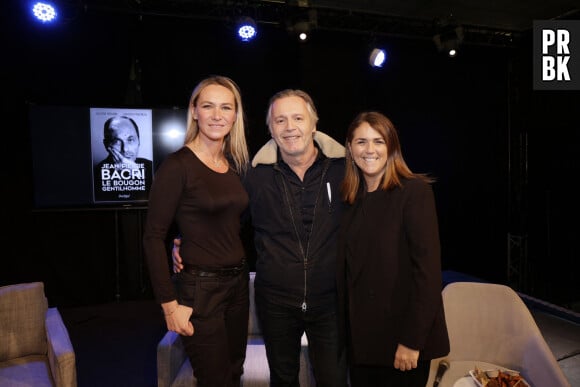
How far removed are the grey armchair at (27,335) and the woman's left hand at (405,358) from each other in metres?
1.81

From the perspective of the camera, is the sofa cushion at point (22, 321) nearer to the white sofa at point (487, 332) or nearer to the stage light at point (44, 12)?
the white sofa at point (487, 332)

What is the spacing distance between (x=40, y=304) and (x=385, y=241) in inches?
91.8

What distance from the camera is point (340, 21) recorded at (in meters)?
5.28

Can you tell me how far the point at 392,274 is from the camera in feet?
5.08

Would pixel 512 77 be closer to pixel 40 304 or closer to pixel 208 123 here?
pixel 208 123

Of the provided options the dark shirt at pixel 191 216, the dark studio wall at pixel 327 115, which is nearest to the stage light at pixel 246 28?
the dark studio wall at pixel 327 115

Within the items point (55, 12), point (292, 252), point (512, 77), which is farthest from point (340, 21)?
point (292, 252)

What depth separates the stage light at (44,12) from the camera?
4.28 m

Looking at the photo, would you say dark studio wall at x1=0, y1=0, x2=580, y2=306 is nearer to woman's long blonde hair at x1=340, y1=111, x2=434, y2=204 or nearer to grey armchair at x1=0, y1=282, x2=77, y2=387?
grey armchair at x1=0, y1=282, x2=77, y2=387

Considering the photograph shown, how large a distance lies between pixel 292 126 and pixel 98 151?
375 cm

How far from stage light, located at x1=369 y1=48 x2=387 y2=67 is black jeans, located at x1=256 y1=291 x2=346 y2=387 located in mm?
4647

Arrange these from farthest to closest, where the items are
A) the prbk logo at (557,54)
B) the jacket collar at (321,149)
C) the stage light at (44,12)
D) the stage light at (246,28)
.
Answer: the prbk logo at (557,54) → the stage light at (246,28) → the stage light at (44,12) → the jacket collar at (321,149)

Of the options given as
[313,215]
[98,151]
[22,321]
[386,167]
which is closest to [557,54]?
[386,167]

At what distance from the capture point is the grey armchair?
231 cm
